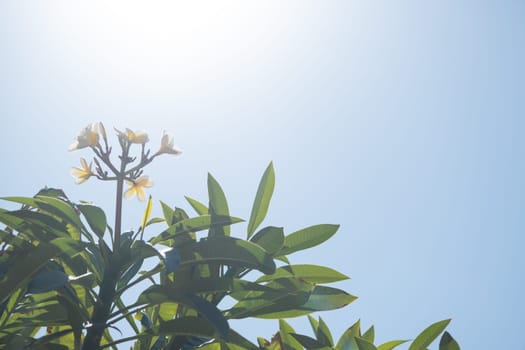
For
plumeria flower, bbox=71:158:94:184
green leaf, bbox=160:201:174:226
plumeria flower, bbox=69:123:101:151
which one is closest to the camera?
plumeria flower, bbox=69:123:101:151

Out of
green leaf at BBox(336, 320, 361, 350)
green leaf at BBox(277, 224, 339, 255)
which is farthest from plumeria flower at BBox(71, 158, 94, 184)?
green leaf at BBox(336, 320, 361, 350)

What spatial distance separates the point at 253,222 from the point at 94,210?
1.70 feet

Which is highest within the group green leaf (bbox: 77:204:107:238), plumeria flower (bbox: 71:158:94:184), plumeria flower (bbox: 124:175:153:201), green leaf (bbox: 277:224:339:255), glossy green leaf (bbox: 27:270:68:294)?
plumeria flower (bbox: 71:158:94:184)

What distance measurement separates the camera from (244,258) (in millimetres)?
1441

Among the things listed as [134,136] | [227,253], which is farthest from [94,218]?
[227,253]

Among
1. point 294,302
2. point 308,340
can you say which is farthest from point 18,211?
point 308,340

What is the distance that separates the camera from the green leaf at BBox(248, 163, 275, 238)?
1797 millimetres

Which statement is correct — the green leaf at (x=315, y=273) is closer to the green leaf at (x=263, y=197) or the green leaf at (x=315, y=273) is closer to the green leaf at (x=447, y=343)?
the green leaf at (x=263, y=197)

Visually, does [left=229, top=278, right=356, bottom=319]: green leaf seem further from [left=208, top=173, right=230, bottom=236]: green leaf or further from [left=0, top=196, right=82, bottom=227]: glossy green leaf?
[left=0, top=196, right=82, bottom=227]: glossy green leaf

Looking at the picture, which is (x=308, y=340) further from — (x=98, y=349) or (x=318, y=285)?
(x=98, y=349)

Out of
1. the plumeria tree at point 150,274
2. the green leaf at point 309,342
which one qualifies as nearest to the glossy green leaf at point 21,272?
the plumeria tree at point 150,274

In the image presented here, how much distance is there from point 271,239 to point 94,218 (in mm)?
531

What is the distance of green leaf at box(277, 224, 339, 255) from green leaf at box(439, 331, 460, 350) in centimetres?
47

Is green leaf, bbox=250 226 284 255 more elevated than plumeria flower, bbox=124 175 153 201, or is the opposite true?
plumeria flower, bbox=124 175 153 201
